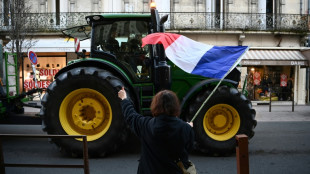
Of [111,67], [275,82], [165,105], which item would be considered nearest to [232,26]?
[275,82]

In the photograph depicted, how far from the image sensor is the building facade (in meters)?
16.4

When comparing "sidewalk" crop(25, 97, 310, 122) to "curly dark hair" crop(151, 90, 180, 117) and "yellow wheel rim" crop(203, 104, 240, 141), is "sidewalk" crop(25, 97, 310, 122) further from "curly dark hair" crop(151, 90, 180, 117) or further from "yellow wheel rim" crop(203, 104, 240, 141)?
"curly dark hair" crop(151, 90, 180, 117)

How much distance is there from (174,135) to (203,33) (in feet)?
49.1

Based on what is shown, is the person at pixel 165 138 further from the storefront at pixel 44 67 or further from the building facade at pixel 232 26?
the storefront at pixel 44 67

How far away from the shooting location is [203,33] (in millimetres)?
16406

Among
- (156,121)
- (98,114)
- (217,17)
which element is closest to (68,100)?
(98,114)

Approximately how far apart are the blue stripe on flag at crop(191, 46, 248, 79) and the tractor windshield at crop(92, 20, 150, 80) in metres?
1.48

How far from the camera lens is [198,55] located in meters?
4.39

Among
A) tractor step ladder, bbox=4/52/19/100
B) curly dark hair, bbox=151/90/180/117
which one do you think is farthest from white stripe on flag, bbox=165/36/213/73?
tractor step ladder, bbox=4/52/19/100

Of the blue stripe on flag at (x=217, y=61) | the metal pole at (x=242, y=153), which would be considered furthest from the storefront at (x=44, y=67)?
the metal pole at (x=242, y=153)

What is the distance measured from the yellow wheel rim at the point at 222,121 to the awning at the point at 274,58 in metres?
10.5

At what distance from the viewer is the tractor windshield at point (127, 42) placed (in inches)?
215

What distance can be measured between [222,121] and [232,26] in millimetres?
12798

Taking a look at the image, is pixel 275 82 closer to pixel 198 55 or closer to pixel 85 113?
pixel 198 55
